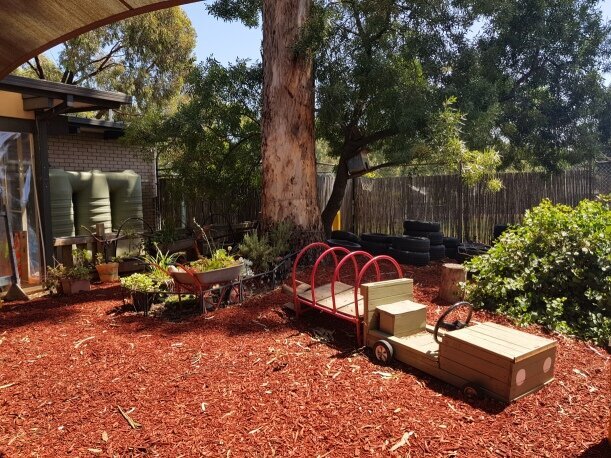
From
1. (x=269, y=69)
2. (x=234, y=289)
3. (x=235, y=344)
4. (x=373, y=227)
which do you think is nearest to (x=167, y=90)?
(x=373, y=227)

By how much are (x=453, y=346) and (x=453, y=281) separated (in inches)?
85.9

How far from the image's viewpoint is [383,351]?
3.64 meters

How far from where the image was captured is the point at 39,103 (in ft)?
21.9

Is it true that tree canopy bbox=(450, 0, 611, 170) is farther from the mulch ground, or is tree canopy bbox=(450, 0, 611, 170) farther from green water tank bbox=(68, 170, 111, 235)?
green water tank bbox=(68, 170, 111, 235)

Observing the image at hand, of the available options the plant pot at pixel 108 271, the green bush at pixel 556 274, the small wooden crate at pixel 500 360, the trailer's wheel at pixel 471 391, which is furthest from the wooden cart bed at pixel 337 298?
the plant pot at pixel 108 271

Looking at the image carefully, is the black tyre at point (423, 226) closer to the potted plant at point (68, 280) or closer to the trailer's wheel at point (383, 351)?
the trailer's wheel at point (383, 351)

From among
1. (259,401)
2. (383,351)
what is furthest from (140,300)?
(383,351)

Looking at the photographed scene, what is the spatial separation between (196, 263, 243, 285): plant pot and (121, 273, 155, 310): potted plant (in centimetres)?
69

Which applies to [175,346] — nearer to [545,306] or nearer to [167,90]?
[545,306]

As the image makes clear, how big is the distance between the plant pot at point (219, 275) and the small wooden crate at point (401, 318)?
196cm

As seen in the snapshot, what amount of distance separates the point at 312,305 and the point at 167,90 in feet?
61.8

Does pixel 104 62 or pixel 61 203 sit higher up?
pixel 104 62

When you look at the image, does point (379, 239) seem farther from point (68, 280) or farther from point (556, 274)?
point (68, 280)

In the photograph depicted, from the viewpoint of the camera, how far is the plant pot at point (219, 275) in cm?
493
